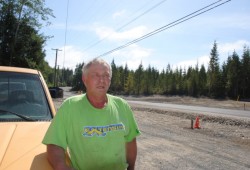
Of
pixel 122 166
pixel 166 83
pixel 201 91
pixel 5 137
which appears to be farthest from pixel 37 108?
pixel 166 83

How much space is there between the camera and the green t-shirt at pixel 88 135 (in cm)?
310

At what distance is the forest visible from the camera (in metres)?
40.2

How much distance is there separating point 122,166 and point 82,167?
0.39m

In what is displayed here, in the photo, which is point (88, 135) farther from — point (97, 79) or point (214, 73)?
point (214, 73)

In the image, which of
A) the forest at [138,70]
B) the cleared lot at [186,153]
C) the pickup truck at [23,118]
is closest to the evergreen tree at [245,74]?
the forest at [138,70]

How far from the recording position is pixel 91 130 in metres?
3.13

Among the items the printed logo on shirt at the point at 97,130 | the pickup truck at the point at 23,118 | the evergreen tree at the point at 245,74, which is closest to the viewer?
the pickup truck at the point at 23,118

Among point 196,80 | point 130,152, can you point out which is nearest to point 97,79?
point 130,152

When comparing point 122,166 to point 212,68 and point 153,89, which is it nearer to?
point 212,68

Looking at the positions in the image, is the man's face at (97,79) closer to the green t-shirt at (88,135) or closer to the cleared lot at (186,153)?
the green t-shirt at (88,135)

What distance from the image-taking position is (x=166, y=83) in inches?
4621

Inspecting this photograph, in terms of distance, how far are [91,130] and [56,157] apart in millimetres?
394

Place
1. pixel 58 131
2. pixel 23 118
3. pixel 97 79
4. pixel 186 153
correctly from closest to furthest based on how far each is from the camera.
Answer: pixel 58 131 → pixel 97 79 → pixel 23 118 → pixel 186 153

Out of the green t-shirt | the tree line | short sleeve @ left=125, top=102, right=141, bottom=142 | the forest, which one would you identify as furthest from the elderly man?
the tree line
